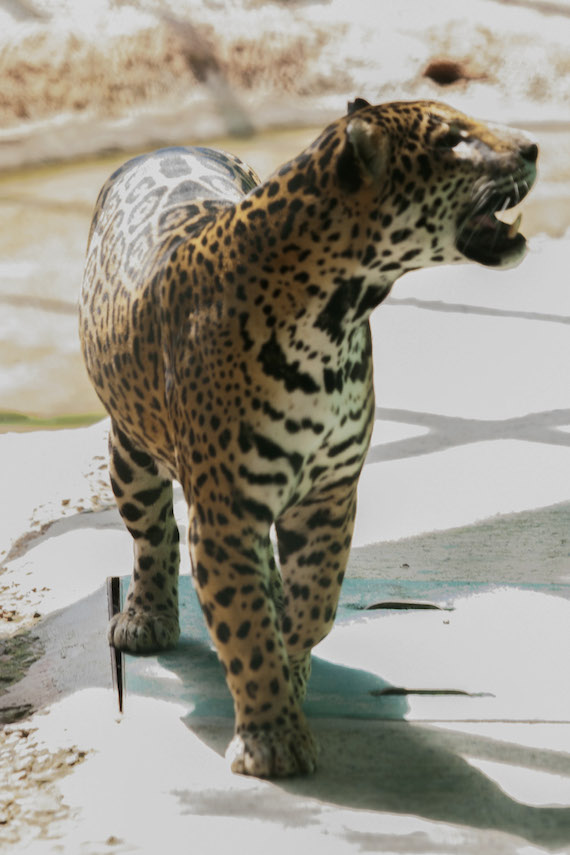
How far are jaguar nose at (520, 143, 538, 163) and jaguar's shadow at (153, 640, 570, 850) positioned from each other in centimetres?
161

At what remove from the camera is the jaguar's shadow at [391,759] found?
3.34 metres

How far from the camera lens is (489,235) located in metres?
3.20

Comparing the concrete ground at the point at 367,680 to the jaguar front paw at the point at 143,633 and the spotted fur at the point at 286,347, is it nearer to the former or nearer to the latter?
the jaguar front paw at the point at 143,633

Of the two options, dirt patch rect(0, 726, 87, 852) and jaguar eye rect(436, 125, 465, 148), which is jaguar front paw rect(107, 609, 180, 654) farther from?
jaguar eye rect(436, 125, 465, 148)

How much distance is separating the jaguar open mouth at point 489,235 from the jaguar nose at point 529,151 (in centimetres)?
8

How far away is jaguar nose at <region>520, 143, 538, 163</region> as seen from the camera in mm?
3214

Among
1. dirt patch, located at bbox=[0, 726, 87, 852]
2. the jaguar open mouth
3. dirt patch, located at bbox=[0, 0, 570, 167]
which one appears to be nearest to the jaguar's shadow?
dirt patch, located at bbox=[0, 726, 87, 852]

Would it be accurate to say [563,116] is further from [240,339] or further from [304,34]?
[240,339]

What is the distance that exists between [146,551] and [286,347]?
135cm

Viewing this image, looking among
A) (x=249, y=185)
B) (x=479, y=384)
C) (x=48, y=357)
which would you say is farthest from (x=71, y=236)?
(x=249, y=185)

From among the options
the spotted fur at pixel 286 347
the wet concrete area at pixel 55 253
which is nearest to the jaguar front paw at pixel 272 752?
the spotted fur at pixel 286 347

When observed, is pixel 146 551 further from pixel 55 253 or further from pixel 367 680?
pixel 55 253

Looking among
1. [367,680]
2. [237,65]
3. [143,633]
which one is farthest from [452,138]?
[237,65]

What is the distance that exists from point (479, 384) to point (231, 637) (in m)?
4.72
